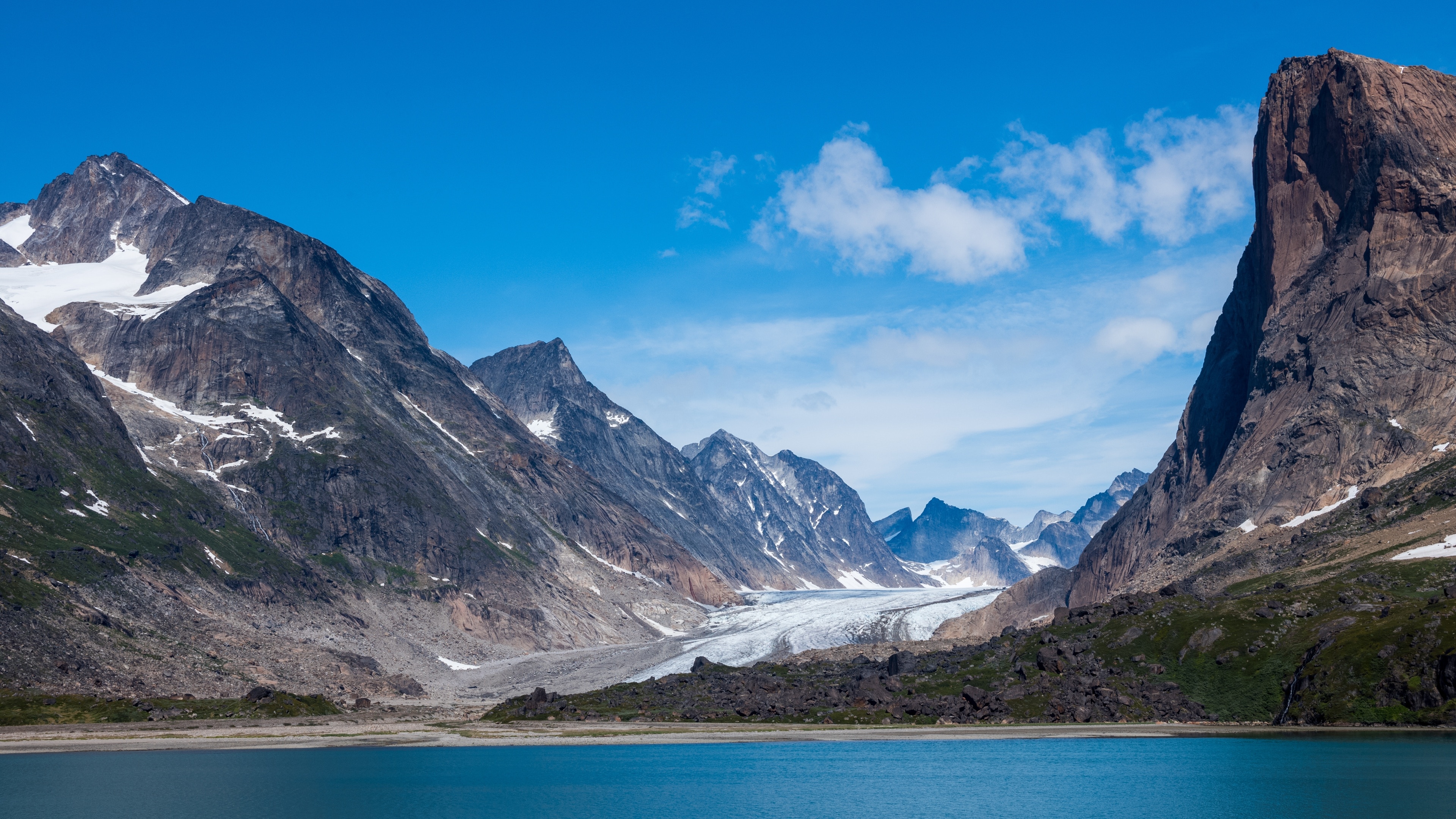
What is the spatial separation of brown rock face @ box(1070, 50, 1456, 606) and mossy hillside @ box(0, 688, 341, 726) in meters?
129

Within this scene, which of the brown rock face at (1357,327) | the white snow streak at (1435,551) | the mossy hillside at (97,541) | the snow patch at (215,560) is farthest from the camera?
the snow patch at (215,560)

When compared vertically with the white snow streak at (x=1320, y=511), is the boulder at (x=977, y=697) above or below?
below

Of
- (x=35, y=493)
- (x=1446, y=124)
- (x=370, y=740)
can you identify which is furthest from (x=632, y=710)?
(x=1446, y=124)

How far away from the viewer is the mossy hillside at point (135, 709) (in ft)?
367

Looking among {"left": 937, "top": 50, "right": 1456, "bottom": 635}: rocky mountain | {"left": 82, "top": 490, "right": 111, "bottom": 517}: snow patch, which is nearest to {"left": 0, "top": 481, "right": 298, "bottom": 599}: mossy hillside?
{"left": 82, "top": 490, "right": 111, "bottom": 517}: snow patch

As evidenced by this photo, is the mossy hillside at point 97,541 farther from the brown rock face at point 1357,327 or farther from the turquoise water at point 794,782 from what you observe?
the brown rock face at point 1357,327

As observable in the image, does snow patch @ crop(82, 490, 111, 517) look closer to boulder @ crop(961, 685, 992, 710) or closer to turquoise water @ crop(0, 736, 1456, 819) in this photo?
turquoise water @ crop(0, 736, 1456, 819)

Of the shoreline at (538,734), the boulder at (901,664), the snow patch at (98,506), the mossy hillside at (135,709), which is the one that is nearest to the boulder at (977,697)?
the shoreline at (538,734)

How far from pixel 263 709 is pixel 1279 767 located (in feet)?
366

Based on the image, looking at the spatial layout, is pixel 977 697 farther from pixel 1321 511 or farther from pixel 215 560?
pixel 215 560

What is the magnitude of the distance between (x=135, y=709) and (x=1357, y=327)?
18513 cm

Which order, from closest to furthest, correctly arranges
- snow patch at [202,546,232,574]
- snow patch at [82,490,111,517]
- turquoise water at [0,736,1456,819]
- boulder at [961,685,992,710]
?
turquoise water at [0,736,1456,819], boulder at [961,685,992,710], snow patch at [82,490,111,517], snow patch at [202,546,232,574]

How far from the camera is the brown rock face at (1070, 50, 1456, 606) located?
16462cm

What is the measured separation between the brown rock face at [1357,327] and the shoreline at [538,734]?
255ft
